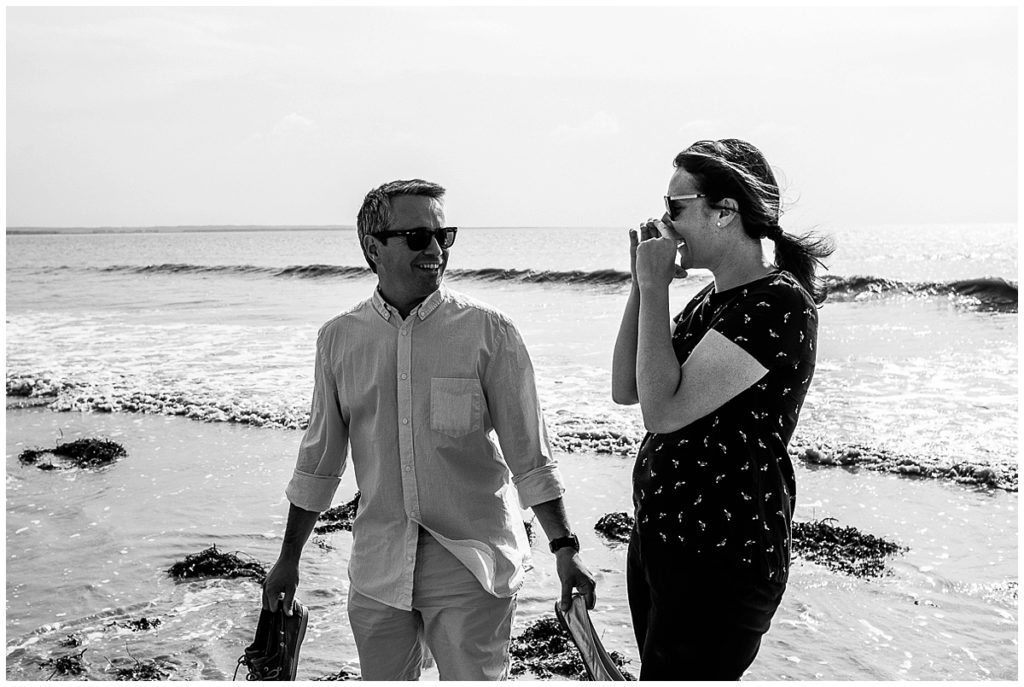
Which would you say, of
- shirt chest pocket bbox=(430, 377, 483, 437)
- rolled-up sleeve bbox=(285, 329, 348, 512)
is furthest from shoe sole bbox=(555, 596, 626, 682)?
rolled-up sleeve bbox=(285, 329, 348, 512)

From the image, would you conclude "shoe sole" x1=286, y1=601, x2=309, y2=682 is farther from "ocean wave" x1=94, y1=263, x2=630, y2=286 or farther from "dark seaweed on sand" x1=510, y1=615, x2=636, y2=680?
"ocean wave" x1=94, y1=263, x2=630, y2=286

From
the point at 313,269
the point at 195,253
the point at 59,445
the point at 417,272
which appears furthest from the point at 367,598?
the point at 195,253

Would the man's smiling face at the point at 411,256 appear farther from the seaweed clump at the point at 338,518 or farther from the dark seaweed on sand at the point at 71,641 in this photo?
the seaweed clump at the point at 338,518

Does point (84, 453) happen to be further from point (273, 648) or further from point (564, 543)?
point (564, 543)

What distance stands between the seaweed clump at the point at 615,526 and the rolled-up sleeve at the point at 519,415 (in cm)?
323

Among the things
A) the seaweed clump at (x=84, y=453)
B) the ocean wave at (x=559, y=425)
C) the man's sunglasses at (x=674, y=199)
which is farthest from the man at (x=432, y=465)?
the seaweed clump at (x=84, y=453)

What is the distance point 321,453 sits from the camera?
3.03 m

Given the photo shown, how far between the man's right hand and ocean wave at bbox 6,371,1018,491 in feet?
18.3

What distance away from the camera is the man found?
9.21 ft

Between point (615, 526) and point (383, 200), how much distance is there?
3735 millimetres

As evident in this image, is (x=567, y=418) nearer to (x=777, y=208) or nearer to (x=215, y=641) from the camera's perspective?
(x=215, y=641)

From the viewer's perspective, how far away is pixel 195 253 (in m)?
62.5

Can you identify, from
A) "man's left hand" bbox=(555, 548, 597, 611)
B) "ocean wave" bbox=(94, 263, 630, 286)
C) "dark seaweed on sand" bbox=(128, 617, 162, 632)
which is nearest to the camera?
"man's left hand" bbox=(555, 548, 597, 611)

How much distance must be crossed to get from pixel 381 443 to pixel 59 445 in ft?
22.6
